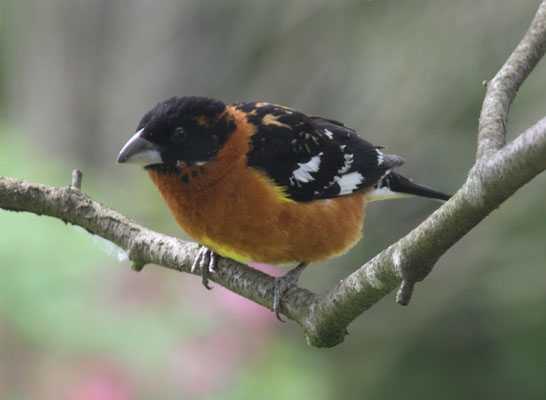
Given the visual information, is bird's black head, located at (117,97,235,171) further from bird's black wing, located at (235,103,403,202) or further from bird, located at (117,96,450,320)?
bird's black wing, located at (235,103,403,202)

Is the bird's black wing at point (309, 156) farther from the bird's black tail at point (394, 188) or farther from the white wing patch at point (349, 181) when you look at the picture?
the bird's black tail at point (394, 188)

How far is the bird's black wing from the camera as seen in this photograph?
310cm

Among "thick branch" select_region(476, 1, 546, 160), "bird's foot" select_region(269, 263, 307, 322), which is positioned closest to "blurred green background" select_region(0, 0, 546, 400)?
"bird's foot" select_region(269, 263, 307, 322)

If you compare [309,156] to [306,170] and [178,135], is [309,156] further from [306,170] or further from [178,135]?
[178,135]

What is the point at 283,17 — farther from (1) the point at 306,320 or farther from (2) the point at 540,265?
(1) the point at 306,320

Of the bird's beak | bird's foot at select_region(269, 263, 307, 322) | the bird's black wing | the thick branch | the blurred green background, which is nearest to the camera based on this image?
the thick branch

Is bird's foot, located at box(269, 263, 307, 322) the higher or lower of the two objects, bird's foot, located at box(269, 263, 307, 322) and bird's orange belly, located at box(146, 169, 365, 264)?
the lower

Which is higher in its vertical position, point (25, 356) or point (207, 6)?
point (207, 6)

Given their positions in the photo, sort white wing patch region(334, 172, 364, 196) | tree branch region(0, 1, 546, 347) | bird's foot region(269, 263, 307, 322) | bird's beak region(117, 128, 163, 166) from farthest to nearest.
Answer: white wing patch region(334, 172, 364, 196)
bird's beak region(117, 128, 163, 166)
bird's foot region(269, 263, 307, 322)
tree branch region(0, 1, 546, 347)

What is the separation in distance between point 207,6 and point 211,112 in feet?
14.0

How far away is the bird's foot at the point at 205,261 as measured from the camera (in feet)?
9.76

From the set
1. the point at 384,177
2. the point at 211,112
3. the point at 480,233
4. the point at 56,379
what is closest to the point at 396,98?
the point at 480,233

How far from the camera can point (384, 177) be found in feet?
12.0

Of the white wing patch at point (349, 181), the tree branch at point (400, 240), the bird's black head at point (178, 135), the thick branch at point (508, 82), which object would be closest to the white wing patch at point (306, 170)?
the white wing patch at point (349, 181)
